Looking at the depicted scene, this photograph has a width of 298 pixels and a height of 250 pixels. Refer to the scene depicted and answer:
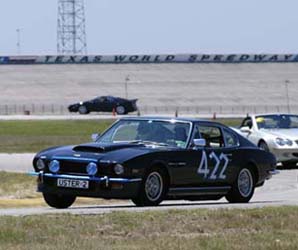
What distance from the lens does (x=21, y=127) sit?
5672 centimetres

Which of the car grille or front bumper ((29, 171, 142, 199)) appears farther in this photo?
the car grille

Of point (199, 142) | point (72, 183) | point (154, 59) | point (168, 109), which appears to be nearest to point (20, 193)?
point (199, 142)

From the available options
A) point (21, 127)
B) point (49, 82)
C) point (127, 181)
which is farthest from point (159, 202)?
point (49, 82)

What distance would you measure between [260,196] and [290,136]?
7381mm

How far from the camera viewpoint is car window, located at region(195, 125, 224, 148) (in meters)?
16.7

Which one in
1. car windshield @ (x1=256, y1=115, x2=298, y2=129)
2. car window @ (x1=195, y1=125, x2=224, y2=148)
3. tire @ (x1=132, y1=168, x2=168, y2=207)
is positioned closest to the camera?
tire @ (x1=132, y1=168, x2=168, y2=207)

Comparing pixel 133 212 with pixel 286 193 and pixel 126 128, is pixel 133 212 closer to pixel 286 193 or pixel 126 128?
pixel 126 128

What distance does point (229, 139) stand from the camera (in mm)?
17359

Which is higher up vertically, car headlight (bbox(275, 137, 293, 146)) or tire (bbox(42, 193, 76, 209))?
car headlight (bbox(275, 137, 293, 146))

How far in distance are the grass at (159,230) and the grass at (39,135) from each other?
80.8 feet

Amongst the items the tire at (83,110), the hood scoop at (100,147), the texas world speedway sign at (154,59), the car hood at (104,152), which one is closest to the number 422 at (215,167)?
the car hood at (104,152)

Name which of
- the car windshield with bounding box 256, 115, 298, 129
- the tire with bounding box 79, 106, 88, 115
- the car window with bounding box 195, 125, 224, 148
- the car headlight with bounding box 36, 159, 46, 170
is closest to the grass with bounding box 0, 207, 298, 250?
the car headlight with bounding box 36, 159, 46, 170

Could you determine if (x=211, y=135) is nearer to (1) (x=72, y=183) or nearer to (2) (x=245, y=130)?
(1) (x=72, y=183)

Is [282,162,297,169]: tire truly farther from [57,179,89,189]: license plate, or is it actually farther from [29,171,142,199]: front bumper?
[57,179,89,189]: license plate
